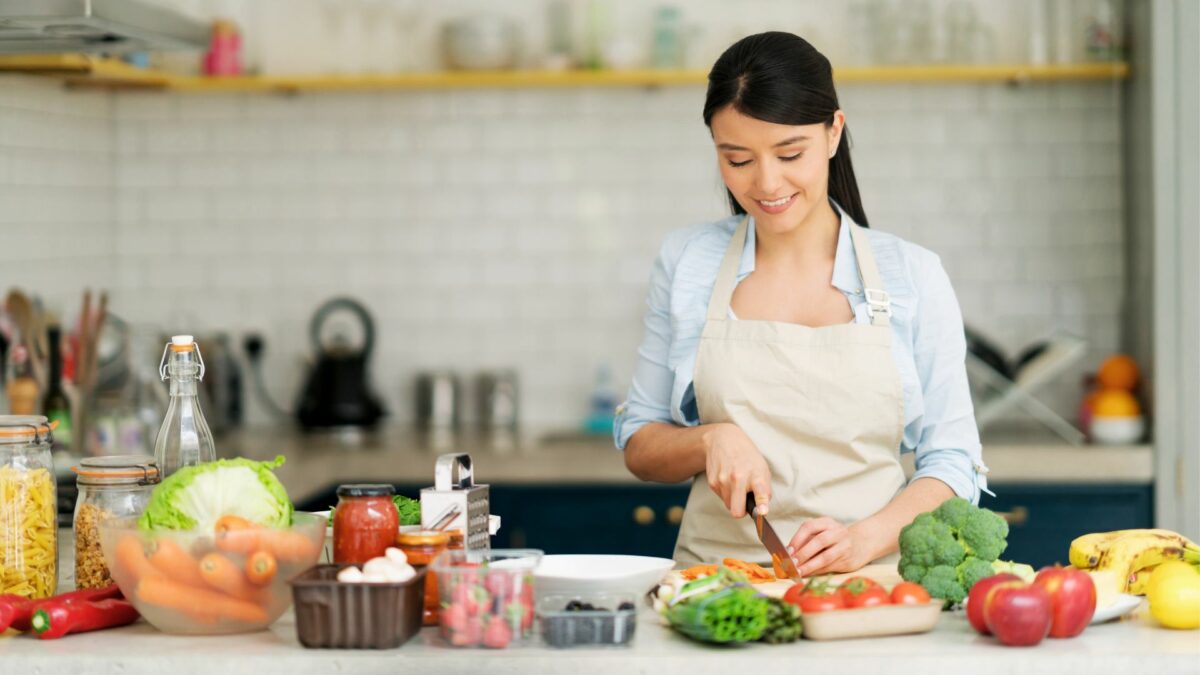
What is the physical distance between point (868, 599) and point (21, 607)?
43.4 inches

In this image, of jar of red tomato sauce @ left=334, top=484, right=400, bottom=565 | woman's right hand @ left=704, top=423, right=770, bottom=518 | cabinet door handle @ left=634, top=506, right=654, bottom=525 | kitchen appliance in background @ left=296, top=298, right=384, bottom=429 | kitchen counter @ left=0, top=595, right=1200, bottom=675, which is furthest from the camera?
kitchen appliance in background @ left=296, top=298, right=384, bottom=429

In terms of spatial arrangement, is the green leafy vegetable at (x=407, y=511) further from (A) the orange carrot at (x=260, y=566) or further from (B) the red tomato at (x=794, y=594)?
(B) the red tomato at (x=794, y=594)

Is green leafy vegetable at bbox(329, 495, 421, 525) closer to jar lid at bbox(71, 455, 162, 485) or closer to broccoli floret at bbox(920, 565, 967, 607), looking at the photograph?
jar lid at bbox(71, 455, 162, 485)

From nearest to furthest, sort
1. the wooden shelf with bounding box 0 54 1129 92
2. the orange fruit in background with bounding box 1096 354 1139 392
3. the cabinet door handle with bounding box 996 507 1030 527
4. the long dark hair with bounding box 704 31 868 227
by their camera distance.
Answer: the long dark hair with bounding box 704 31 868 227 < the cabinet door handle with bounding box 996 507 1030 527 < the orange fruit in background with bounding box 1096 354 1139 392 < the wooden shelf with bounding box 0 54 1129 92

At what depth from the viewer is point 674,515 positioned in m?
4.21

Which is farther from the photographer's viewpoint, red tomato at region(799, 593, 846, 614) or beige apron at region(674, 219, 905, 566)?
beige apron at region(674, 219, 905, 566)

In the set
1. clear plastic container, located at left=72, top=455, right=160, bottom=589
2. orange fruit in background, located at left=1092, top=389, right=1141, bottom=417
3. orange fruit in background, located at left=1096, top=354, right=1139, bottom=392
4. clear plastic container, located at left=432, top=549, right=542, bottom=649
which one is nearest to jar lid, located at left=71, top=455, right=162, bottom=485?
clear plastic container, located at left=72, top=455, right=160, bottom=589

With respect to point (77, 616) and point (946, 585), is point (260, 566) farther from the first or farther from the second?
point (946, 585)

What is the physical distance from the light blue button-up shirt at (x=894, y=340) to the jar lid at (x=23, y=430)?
106cm

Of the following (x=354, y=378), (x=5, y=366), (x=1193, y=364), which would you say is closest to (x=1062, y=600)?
(x=1193, y=364)

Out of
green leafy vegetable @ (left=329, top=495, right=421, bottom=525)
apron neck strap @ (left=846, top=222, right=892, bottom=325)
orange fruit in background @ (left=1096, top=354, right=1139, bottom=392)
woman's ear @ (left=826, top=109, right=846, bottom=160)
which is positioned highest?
woman's ear @ (left=826, top=109, right=846, bottom=160)

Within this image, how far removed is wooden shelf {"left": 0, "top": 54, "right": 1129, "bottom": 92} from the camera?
4570 mm

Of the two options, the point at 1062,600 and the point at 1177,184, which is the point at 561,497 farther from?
the point at 1062,600

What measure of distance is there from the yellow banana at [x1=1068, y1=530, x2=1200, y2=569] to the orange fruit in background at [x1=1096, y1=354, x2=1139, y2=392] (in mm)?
2397
